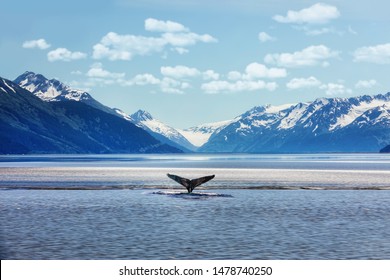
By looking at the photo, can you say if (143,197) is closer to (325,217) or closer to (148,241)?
(325,217)

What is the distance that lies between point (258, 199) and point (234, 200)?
4221 mm

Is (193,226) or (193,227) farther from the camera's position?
(193,226)

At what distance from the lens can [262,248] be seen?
152ft
